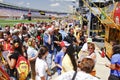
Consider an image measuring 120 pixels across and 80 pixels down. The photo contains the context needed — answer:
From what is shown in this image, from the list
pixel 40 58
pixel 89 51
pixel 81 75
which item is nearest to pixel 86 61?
pixel 81 75

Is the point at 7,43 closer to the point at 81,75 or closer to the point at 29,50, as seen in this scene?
the point at 29,50

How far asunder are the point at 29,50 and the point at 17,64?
206 cm

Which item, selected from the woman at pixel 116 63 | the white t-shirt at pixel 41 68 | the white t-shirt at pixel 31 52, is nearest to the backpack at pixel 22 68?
the white t-shirt at pixel 41 68

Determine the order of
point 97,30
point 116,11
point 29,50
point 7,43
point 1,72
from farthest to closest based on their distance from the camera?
point 97,30 → point 116,11 → point 7,43 → point 29,50 → point 1,72

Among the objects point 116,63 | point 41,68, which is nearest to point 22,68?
point 41,68

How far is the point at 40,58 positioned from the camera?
8328 millimetres

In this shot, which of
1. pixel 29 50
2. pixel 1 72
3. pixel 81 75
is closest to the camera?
pixel 81 75

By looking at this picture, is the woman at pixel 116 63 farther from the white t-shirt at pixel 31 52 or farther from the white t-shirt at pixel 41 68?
the white t-shirt at pixel 31 52

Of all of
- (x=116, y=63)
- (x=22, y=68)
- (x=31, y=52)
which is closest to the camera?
(x=22, y=68)

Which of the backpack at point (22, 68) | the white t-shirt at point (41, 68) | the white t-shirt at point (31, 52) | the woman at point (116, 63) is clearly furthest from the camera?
the white t-shirt at point (31, 52)

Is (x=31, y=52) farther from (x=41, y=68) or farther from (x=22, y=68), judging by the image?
(x=41, y=68)

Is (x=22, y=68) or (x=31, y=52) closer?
(x=22, y=68)

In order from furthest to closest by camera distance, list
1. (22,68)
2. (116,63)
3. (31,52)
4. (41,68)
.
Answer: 1. (31,52)
2. (116,63)
3. (22,68)
4. (41,68)

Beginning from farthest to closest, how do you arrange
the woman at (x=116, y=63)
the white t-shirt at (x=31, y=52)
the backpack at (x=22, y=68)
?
the white t-shirt at (x=31, y=52) < the woman at (x=116, y=63) < the backpack at (x=22, y=68)
